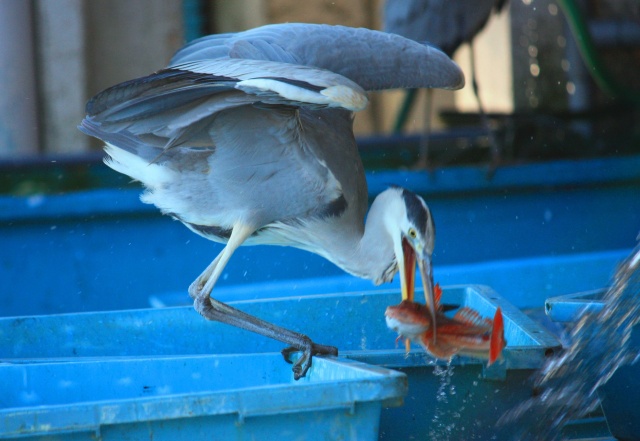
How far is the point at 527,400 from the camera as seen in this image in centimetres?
271

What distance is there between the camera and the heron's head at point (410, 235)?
2.92 m

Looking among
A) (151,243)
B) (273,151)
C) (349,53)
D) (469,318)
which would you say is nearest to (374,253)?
(273,151)

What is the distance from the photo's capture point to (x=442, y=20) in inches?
230

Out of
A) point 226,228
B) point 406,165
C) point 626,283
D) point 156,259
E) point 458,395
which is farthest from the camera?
point 406,165

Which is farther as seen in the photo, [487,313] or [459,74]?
[459,74]

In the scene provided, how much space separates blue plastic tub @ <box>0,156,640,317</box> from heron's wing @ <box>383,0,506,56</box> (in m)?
0.91

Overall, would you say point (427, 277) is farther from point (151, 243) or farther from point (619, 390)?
point (151, 243)

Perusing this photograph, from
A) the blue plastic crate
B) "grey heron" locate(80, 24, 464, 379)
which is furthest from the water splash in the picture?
the blue plastic crate

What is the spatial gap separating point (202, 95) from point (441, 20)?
3.27 m

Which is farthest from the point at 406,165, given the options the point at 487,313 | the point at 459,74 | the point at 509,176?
the point at 487,313

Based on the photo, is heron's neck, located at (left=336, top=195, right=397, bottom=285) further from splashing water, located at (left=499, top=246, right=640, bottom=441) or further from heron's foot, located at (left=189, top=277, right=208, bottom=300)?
splashing water, located at (left=499, top=246, right=640, bottom=441)

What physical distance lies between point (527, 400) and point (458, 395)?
0.22 m

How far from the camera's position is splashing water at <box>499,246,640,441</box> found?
271 centimetres

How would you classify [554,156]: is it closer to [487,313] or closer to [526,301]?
[526,301]
